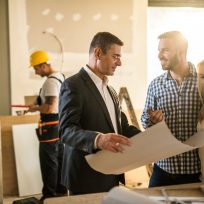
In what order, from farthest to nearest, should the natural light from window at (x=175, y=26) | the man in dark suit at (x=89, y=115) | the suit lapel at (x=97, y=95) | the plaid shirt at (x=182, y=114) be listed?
the natural light from window at (x=175, y=26) < the plaid shirt at (x=182, y=114) < the suit lapel at (x=97, y=95) < the man in dark suit at (x=89, y=115)

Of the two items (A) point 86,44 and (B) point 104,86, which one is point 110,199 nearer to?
(B) point 104,86

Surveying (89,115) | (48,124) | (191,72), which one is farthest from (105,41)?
(48,124)

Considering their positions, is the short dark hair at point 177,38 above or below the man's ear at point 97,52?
above

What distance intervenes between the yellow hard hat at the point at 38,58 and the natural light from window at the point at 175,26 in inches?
52.4

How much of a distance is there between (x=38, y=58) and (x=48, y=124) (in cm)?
68

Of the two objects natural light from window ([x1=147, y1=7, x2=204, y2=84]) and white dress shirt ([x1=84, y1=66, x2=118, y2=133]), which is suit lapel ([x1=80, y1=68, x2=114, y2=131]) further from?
natural light from window ([x1=147, y1=7, x2=204, y2=84])

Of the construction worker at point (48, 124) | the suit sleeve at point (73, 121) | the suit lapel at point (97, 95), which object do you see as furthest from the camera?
the construction worker at point (48, 124)

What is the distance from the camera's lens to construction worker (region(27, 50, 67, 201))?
3061mm

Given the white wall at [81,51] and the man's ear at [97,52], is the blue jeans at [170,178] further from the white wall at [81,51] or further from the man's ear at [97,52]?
the white wall at [81,51]

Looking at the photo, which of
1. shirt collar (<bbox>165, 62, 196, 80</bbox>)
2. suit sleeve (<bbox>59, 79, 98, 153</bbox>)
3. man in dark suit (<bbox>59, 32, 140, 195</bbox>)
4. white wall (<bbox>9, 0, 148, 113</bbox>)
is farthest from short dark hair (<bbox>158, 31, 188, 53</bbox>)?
white wall (<bbox>9, 0, 148, 113</bbox>)

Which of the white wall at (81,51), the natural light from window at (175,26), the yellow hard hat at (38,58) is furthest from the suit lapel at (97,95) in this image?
the natural light from window at (175,26)

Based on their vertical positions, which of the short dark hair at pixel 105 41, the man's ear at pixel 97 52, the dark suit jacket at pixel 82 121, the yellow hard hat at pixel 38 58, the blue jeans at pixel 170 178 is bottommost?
the blue jeans at pixel 170 178

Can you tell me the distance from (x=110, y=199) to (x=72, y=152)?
0.61 metres

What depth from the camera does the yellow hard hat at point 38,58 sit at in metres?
3.21
